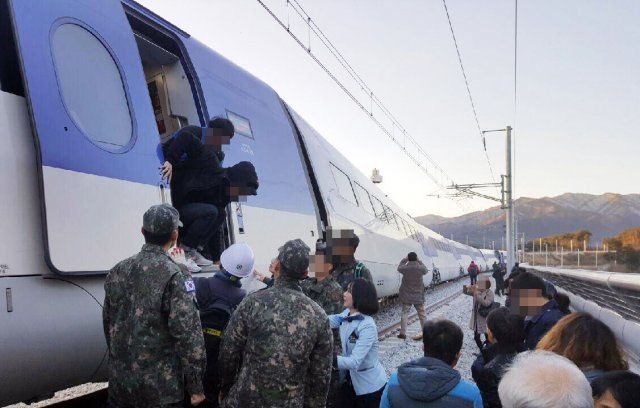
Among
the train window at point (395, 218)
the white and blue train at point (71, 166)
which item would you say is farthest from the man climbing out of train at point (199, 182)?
the train window at point (395, 218)

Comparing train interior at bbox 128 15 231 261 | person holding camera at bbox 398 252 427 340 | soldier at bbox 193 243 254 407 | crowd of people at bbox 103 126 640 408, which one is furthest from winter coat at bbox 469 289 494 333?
soldier at bbox 193 243 254 407

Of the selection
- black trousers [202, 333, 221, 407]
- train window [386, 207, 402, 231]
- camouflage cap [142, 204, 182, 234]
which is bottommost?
black trousers [202, 333, 221, 407]

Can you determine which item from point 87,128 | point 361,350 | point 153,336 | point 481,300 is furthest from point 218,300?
point 481,300

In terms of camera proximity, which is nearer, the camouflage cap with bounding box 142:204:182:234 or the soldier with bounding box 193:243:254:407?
the camouflage cap with bounding box 142:204:182:234

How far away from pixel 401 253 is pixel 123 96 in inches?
→ 489

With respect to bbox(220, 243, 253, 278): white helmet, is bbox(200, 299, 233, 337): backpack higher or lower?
lower

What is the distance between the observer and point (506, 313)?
11.6 feet

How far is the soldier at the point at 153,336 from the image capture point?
292 centimetres

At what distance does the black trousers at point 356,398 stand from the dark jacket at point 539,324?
1.13 metres

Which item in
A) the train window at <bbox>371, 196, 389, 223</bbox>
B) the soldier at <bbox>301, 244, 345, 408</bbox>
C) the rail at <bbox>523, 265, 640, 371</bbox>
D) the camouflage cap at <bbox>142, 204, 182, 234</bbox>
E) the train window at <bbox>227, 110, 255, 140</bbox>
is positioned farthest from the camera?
the train window at <bbox>371, 196, 389, 223</bbox>

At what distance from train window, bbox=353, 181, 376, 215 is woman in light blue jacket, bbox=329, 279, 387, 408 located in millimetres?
8199

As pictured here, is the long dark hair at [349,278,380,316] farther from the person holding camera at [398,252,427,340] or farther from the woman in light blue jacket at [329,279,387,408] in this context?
the person holding camera at [398,252,427,340]

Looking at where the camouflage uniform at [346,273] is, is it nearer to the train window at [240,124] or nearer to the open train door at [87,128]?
the open train door at [87,128]

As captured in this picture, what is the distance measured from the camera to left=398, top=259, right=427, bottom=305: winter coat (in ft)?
34.7
